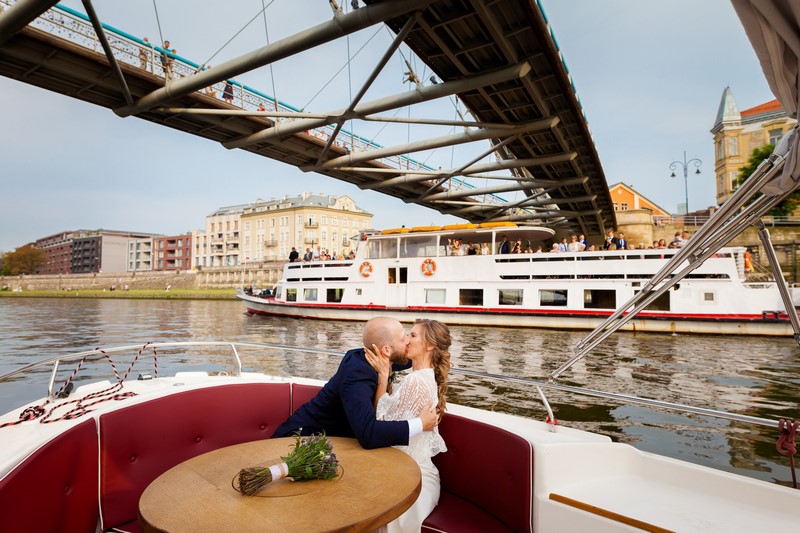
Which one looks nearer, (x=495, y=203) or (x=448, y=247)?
(x=448, y=247)

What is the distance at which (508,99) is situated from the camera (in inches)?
694

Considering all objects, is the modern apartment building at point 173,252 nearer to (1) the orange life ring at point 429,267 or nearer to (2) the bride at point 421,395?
(1) the orange life ring at point 429,267

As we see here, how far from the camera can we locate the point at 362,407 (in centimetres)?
266

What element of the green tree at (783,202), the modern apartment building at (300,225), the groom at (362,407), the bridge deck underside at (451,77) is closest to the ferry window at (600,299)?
the bridge deck underside at (451,77)

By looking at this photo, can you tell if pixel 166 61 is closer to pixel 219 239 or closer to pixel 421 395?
pixel 421 395

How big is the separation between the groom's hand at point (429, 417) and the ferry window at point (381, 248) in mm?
20971

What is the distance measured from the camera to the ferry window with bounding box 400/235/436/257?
2303 cm

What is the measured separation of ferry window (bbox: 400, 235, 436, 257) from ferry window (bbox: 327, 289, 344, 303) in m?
4.20

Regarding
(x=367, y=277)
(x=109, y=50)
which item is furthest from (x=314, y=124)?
(x=367, y=277)

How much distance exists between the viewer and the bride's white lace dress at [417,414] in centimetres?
270

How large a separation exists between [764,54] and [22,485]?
3.91m

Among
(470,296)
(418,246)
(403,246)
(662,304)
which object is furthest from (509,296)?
(662,304)

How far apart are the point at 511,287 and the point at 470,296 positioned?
81.6 inches

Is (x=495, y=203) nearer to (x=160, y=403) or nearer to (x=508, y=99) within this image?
(x=508, y=99)
